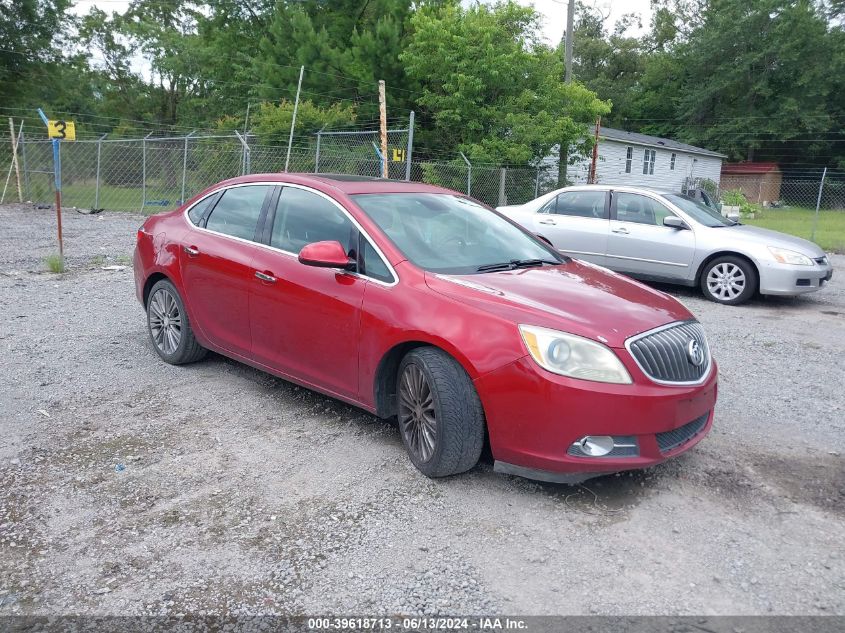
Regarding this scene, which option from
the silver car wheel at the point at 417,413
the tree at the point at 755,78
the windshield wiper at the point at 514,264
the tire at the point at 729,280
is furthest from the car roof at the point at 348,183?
the tree at the point at 755,78

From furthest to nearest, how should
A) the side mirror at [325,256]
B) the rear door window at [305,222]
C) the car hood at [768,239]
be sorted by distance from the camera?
the car hood at [768,239] < the rear door window at [305,222] < the side mirror at [325,256]

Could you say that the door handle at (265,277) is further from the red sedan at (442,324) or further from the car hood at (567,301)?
the car hood at (567,301)

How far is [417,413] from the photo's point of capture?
3.69 meters

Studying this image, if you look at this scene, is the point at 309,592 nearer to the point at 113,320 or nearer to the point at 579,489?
the point at 579,489

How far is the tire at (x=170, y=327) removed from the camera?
5.34 m

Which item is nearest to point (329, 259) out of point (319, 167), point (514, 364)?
point (514, 364)

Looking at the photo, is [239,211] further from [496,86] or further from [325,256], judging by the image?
[496,86]

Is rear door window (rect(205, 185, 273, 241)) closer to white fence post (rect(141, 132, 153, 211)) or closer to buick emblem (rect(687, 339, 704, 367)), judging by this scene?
buick emblem (rect(687, 339, 704, 367))

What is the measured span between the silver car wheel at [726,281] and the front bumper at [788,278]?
0.87 ft

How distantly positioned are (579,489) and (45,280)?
832 cm

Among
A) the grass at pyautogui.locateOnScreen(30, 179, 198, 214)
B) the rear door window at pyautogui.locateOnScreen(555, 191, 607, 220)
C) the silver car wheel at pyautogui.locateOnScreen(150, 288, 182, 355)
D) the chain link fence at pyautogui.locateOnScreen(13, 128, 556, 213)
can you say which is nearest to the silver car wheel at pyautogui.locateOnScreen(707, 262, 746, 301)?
the rear door window at pyautogui.locateOnScreen(555, 191, 607, 220)

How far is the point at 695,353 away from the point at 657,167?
41.6 metres

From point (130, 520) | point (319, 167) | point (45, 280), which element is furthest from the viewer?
point (319, 167)

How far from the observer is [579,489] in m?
3.60
